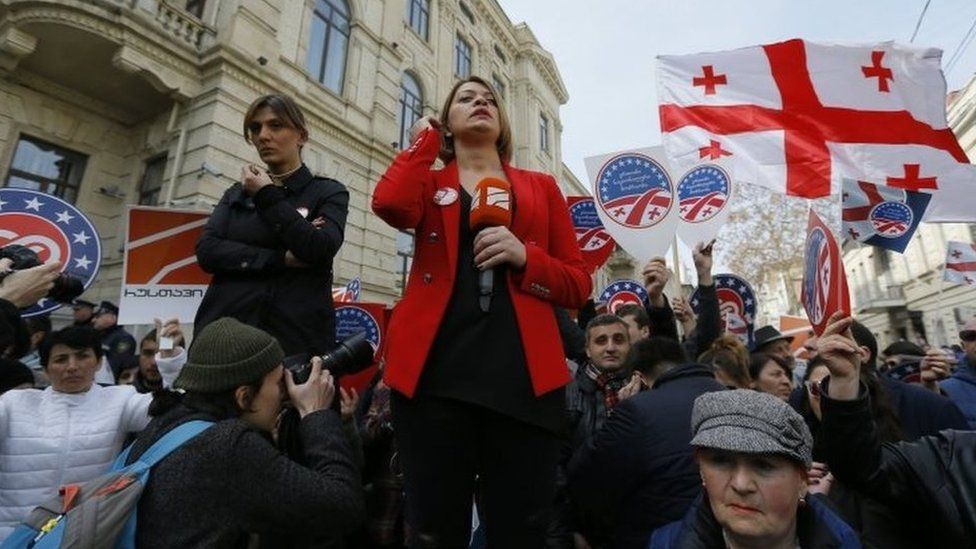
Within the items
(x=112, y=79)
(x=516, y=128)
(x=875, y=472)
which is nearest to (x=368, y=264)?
(x=112, y=79)

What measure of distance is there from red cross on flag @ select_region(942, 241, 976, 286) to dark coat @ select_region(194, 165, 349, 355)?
10.9 metres

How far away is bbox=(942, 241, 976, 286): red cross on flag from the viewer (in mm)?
8914

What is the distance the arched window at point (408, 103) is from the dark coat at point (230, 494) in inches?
561

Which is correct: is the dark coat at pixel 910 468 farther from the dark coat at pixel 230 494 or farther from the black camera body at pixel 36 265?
the black camera body at pixel 36 265

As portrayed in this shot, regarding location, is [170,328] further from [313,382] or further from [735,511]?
[735,511]

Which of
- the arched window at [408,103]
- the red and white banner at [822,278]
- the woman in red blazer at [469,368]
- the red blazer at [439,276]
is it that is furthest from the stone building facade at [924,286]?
the woman in red blazer at [469,368]

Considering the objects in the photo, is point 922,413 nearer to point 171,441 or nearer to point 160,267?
point 171,441

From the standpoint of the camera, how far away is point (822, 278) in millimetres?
1888

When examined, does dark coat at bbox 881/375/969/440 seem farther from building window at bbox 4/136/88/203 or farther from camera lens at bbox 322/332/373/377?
building window at bbox 4/136/88/203

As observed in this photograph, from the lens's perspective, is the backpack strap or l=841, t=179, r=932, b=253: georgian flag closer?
the backpack strap

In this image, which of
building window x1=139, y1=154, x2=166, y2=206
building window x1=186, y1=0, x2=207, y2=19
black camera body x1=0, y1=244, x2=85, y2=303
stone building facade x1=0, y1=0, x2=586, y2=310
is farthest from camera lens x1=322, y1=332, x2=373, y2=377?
building window x1=186, y1=0, x2=207, y2=19

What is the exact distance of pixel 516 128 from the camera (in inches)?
921

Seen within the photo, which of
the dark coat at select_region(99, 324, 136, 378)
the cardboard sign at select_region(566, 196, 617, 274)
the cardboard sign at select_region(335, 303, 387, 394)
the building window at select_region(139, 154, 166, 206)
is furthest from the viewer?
the building window at select_region(139, 154, 166, 206)

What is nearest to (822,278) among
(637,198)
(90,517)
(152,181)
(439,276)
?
(439,276)
